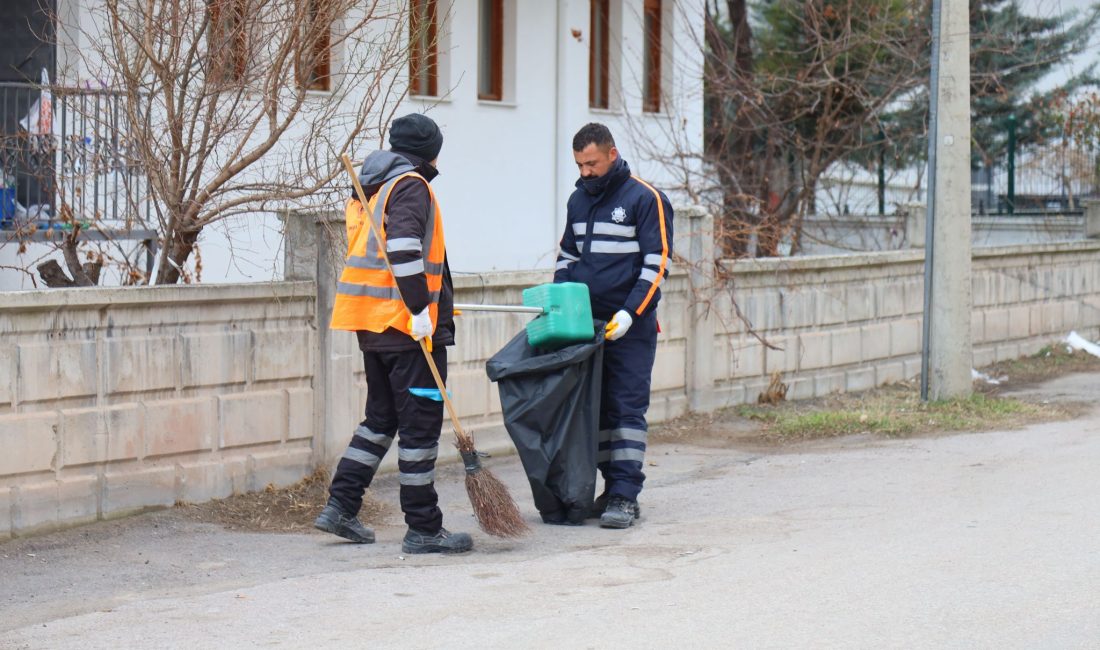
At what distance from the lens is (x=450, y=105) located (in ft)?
55.3

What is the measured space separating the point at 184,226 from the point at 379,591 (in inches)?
124

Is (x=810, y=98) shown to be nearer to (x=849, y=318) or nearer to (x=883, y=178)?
(x=883, y=178)

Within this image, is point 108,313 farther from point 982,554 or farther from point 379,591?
point 982,554

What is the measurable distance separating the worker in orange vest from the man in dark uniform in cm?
98

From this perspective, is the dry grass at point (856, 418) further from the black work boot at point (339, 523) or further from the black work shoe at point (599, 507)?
the black work boot at point (339, 523)

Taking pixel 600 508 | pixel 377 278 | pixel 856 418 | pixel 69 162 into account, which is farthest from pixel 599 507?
pixel 69 162

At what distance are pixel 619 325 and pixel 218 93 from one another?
2.58 m

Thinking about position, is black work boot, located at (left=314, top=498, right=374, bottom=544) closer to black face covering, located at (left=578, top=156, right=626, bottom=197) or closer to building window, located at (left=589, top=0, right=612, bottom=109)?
black face covering, located at (left=578, top=156, right=626, bottom=197)

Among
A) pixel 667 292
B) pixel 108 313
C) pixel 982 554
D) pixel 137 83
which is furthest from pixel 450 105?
pixel 982 554

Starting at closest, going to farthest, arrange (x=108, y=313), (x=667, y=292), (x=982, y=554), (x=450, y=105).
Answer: (x=982, y=554) < (x=108, y=313) < (x=667, y=292) < (x=450, y=105)

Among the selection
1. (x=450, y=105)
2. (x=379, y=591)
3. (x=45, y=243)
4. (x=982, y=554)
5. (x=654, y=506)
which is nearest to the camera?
(x=379, y=591)

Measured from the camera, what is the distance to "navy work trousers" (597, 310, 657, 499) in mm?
7281

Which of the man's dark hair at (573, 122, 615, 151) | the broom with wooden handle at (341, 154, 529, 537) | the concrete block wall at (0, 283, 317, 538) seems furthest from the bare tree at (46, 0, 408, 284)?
the broom with wooden handle at (341, 154, 529, 537)

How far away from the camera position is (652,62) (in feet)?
65.4
